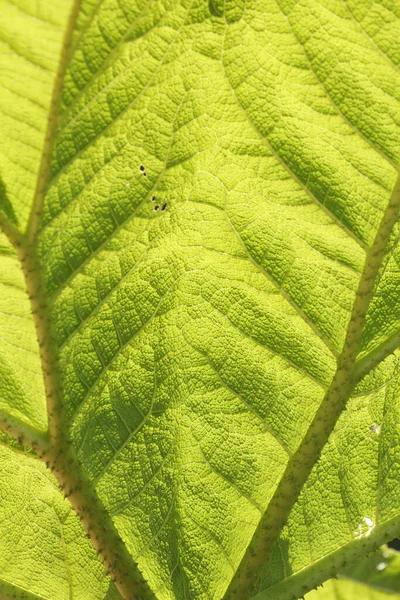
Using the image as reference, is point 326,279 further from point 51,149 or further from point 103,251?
point 51,149

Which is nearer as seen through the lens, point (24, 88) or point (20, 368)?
point (24, 88)

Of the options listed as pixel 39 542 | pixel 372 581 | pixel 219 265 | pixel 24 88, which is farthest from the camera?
pixel 372 581

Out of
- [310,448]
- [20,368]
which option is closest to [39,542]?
[20,368]

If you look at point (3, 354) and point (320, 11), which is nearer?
point (320, 11)

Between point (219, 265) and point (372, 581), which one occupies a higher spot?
point (219, 265)

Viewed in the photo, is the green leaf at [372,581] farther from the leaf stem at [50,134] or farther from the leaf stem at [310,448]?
the leaf stem at [50,134]

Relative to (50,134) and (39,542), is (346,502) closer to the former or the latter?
(39,542)

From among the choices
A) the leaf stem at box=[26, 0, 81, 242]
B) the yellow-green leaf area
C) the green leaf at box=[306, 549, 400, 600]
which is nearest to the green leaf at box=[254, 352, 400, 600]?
the green leaf at box=[306, 549, 400, 600]

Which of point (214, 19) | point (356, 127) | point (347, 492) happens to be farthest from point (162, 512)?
point (214, 19)

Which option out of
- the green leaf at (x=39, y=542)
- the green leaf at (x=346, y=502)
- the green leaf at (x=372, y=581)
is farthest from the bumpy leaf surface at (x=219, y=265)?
the green leaf at (x=372, y=581)
